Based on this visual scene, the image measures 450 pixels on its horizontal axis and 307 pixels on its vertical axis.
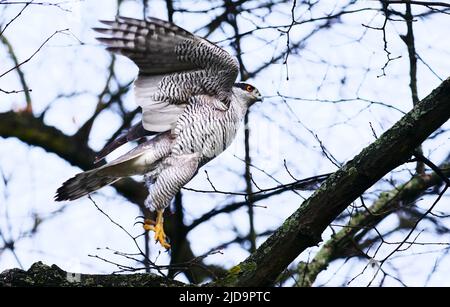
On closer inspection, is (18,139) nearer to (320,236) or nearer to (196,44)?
(196,44)

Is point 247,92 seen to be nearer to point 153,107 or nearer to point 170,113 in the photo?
point 170,113

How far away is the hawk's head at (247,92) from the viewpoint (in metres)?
5.98

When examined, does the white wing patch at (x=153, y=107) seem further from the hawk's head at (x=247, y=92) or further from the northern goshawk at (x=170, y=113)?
the hawk's head at (x=247, y=92)

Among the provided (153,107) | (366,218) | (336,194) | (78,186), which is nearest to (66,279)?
(336,194)

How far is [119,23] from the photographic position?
5027mm

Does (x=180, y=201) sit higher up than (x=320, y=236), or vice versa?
(x=180, y=201)

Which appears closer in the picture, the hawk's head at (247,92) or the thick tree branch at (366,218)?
the hawk's head at (247,92)

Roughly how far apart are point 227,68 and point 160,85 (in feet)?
1.64

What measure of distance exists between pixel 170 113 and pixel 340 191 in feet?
7.09

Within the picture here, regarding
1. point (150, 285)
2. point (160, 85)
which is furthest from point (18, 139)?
point (150, 285)

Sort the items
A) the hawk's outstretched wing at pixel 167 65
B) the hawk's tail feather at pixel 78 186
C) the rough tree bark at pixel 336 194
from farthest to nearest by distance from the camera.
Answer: the hawk's tail feather at pixel 78 186 → the hawk's outstretched wing at pixel 167 65 → the rough tree bark at pixel 336 194

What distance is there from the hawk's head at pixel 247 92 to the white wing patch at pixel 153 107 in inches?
24.2

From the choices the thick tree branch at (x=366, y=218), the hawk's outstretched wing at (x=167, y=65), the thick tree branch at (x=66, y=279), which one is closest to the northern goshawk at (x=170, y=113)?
the hawk's outstretched wing at (x=167, y=65)
